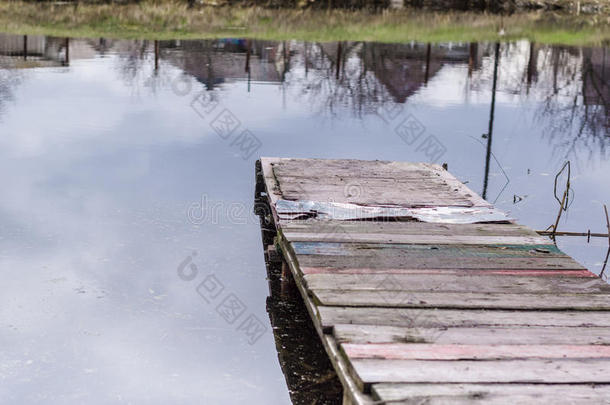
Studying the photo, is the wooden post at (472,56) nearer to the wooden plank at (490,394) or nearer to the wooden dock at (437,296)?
the wooden dock at (437,296)

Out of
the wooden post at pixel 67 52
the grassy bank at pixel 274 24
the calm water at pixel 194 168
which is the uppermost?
the grassy bank at pixel 274 24

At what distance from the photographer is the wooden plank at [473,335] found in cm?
423

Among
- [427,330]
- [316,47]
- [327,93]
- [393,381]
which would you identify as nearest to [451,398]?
[393,381]

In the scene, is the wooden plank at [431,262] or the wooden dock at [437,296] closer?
the wooden dock at [437,296]

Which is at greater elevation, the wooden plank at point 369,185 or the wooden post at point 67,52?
the wooden post at point 67,52

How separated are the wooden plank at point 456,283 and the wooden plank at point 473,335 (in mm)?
607

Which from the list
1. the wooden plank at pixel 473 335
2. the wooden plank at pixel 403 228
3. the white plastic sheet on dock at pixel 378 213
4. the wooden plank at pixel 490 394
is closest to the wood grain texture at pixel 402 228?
the wooden plank at pixel 403 228

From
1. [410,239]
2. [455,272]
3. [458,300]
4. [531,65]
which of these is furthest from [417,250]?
[531,65]

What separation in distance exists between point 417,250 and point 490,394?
7.11 ft

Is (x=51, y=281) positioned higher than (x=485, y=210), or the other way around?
(x=485, y=210)

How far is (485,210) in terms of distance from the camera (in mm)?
6836

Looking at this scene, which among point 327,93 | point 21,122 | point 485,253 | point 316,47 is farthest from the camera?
point 316,47

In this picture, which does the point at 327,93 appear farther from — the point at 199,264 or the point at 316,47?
the point at 199,264

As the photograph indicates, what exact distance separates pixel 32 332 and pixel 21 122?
6.25 metres
